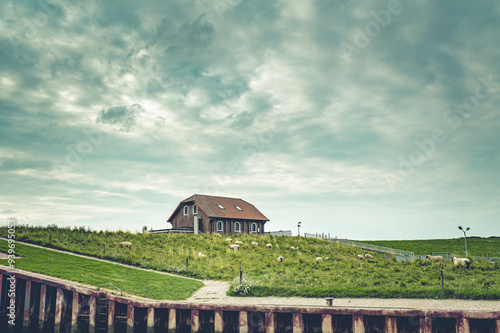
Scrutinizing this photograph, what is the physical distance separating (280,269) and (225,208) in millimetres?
27653

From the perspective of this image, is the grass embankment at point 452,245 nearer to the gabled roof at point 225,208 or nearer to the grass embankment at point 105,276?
the gabled roof at point 225,208

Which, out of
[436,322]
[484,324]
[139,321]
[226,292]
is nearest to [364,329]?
[436,322]

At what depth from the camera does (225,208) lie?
2095 inches

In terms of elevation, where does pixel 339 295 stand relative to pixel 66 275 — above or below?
below

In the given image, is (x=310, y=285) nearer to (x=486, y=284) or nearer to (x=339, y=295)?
(x=339, y=295)

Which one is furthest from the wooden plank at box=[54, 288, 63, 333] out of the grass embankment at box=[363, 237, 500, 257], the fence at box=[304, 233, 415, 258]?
the grass embankment at box=[363, 237, 500, 257]

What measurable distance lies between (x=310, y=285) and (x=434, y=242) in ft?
196

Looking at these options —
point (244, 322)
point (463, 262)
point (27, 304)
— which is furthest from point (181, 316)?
point (463, 262)

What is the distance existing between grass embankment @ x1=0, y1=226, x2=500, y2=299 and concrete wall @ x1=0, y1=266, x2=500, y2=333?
7.15 metres

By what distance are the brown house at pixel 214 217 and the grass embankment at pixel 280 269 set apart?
8.35 m

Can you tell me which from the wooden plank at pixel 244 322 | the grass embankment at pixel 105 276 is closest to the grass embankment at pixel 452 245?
the grass embankment at pixel 105 276

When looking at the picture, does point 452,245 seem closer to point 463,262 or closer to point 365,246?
point 365,246

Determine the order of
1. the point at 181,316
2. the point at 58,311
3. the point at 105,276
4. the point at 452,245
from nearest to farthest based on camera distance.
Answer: the point at 181,316, the point at 58,311, the point at 105,276, the point at 452,245

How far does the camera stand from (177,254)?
30.8 metres
